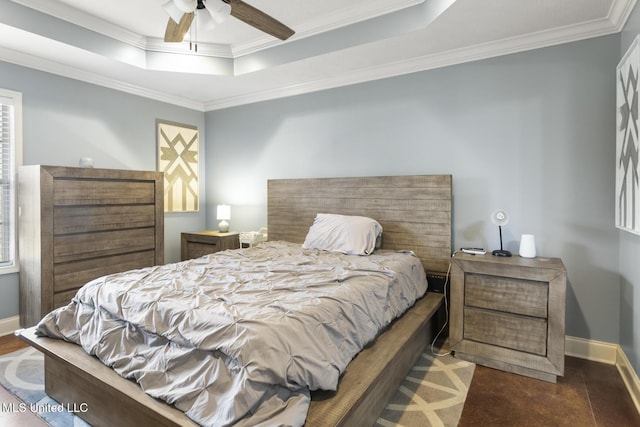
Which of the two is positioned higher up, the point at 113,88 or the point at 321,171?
the point at 113,88

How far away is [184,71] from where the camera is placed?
11.5 ft

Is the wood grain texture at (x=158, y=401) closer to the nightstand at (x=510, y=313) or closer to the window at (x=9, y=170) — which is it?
the nightstand at (x=510, y=313)

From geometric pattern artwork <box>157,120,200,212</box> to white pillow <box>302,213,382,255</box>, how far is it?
2.10m

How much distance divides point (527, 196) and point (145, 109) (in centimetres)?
414

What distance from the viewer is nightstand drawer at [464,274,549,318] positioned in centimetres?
232

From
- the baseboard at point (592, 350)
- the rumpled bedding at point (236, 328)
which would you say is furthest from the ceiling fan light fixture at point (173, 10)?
the baseboard at point (592, 350)

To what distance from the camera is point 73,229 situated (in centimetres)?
306

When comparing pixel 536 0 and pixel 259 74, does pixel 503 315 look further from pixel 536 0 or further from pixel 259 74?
pixel 259 74

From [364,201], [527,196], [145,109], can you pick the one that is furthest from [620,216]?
[145,109]

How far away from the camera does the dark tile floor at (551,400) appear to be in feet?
6.25

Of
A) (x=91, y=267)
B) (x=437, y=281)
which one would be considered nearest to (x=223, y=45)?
Result: (x=91, y=267)

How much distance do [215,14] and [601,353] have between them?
11.6ft

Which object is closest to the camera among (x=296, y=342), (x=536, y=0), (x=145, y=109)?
(x=296, y=342)

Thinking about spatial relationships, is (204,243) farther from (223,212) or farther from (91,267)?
(91,267)
